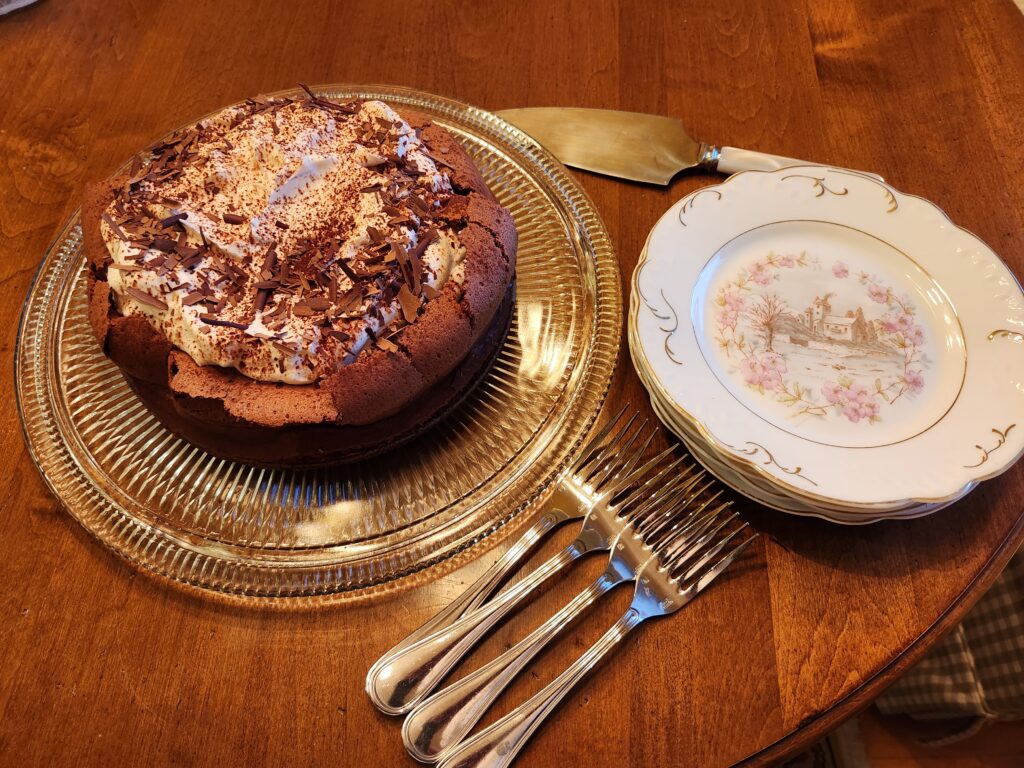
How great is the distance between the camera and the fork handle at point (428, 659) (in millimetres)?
929

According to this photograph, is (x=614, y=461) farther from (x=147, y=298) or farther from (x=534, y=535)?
(x=147, y=298)

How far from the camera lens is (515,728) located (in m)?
0.90

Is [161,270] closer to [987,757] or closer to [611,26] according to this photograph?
[611,26]

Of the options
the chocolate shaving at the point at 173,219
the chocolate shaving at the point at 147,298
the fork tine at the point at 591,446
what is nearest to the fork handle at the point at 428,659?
the fork tine at the point at 591,446

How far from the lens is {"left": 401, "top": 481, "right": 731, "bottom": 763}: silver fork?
0.90 meters

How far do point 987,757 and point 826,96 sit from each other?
1768 mm

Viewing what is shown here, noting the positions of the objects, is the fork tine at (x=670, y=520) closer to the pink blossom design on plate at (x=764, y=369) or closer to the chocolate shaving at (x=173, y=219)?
the pink blossom design on plate at (x=764, y=369)

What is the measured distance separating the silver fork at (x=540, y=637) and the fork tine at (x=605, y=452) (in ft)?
0.31

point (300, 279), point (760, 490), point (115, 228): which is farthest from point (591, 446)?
point (115, 228)

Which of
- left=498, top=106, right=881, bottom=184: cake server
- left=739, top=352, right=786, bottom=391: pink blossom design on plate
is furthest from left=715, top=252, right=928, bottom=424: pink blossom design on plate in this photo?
left=498, top=106, right=881, bottom=184: cake server

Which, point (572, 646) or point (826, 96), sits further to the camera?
point (826, 96)

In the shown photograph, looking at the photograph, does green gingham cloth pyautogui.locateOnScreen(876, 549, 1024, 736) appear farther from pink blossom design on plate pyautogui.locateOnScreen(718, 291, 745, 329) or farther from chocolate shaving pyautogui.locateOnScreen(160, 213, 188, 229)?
chocolate shaving pyautogui.locateOnScreen(160, 213, 188, 229)

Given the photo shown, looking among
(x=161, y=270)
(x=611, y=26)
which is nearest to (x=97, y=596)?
(x=161, y=270)

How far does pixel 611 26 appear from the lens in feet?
5.48
